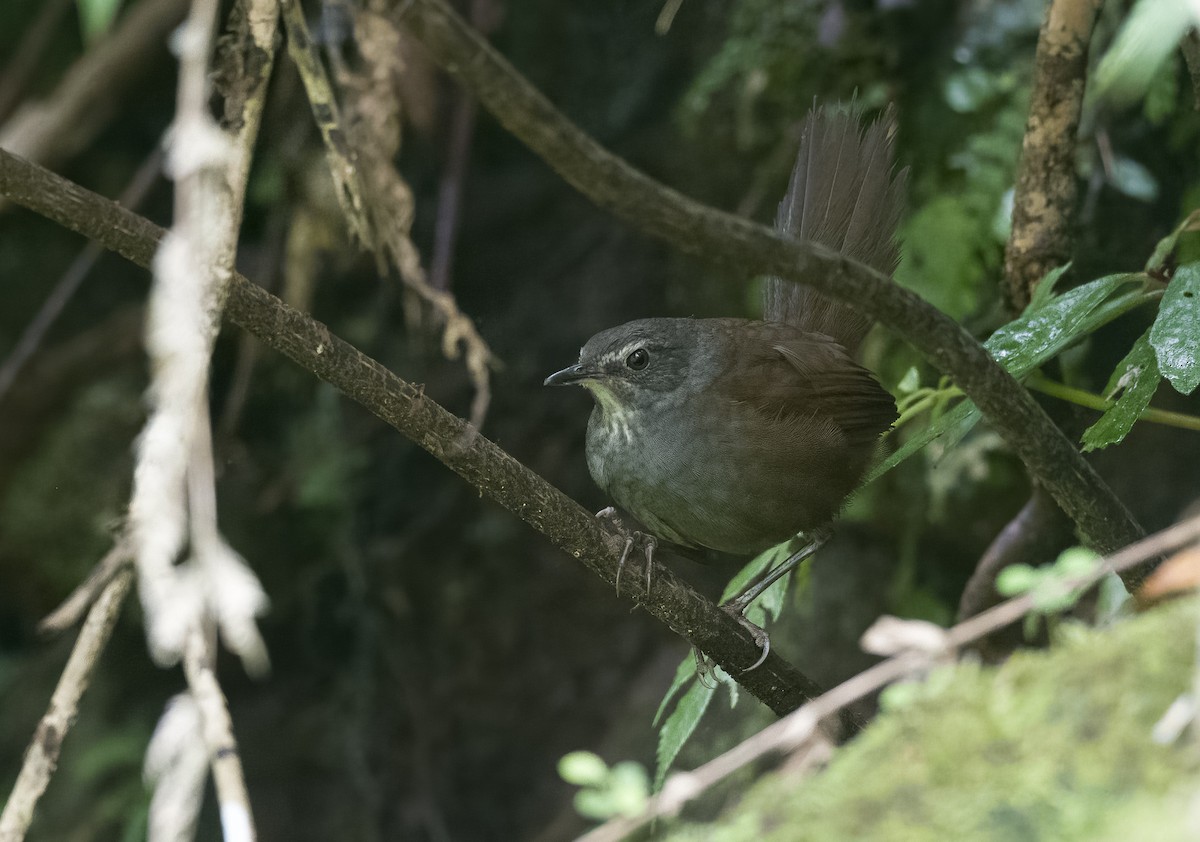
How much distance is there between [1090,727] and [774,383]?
2142 millimetres

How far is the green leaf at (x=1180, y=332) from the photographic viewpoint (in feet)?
6.47

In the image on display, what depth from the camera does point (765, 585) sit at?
122 inches

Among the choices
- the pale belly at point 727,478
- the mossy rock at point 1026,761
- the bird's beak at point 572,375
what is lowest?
the mossy rock at point 1026,761

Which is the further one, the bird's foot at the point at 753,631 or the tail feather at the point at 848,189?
the tail feather at the point at 848,189

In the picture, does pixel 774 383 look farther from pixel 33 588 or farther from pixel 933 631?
pixel 33 588

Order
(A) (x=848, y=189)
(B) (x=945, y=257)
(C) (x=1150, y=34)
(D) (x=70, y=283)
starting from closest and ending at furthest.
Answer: (C) (x=1150, y=34)
(A) (x=848, y=189)
(B) (x=945, y=257)
(D) (x=70, y=283)

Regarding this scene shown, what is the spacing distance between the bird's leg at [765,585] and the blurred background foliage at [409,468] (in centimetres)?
150

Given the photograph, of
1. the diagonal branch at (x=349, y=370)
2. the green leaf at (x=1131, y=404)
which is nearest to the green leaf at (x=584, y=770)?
the diagonal branch at (x=349, y=370)

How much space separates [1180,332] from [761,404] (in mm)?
1375

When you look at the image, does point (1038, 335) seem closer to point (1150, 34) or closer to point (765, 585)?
point (1150, 34)

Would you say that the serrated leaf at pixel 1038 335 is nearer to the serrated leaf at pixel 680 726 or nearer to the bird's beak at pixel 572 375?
the serrated leaf at pixel 680 726

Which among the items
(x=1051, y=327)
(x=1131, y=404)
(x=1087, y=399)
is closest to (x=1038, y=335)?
(x=1051, y=327)

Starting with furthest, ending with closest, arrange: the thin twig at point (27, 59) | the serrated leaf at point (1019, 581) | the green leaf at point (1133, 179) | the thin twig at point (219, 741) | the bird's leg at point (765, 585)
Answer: the thin twig at point (27, 59) < the green leaf at point (1133, 179) < the bird's leg at point (765, 585) < the thin twig at point (219, 741) < the serrated leaf at point (1019, 581)

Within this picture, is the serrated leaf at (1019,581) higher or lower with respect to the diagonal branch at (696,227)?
lower
